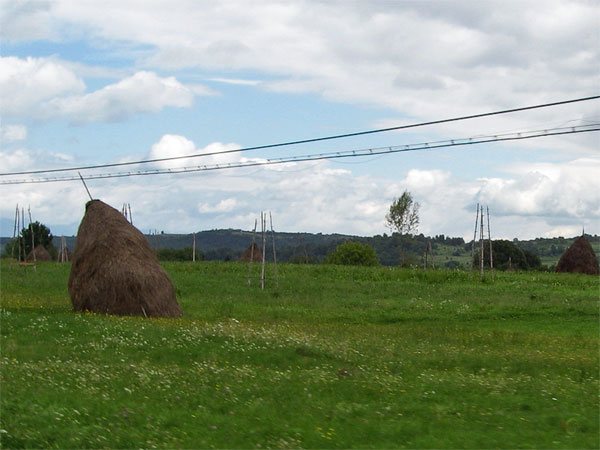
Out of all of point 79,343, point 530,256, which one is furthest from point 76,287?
point 530,256

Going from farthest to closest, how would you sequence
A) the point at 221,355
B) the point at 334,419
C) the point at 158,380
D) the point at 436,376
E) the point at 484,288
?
1. the point at 484,288
2. the point at 221,355
3. the point at 436,376
4. the point at 158,380
5. the point at 334,419

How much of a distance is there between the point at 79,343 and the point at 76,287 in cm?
863

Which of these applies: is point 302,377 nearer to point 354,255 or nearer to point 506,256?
point 354,255

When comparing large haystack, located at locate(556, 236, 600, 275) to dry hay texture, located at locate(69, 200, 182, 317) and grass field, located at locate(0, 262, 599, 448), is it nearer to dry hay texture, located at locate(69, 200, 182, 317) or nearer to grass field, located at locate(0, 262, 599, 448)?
grass field, located at locate(0, 262, 599, 448)

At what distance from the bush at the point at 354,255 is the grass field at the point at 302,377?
2280 inches

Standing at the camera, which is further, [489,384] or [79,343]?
[79,343]

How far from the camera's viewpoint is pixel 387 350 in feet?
66.3

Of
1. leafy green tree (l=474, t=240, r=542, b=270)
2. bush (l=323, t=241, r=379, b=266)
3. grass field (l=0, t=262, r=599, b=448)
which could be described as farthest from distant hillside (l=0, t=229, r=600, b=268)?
grass field (l=0, t=262, r=599, b=448)

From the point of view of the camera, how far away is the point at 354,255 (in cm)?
9150

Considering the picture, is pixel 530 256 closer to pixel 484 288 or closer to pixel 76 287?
pixel 484 288

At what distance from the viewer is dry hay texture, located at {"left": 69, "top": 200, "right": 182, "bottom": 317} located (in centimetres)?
2659

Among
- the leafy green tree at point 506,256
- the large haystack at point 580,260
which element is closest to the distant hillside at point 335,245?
the leafy green tree at point 506,256

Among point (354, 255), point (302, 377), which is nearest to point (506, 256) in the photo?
point (354, 255)

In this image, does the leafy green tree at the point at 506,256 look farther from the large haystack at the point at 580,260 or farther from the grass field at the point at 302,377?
the grass field at the point at 302,377
